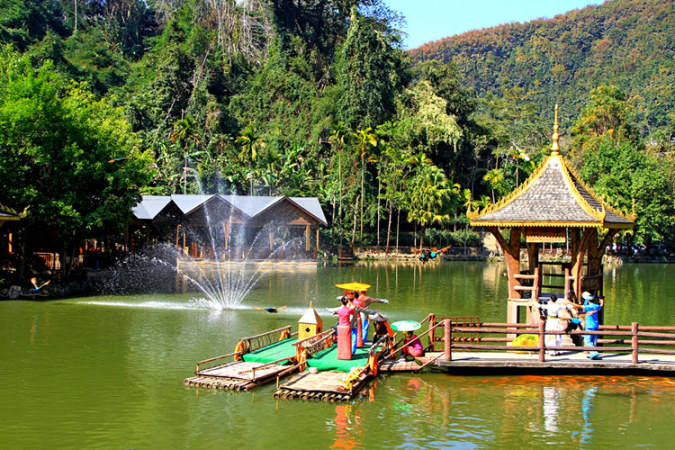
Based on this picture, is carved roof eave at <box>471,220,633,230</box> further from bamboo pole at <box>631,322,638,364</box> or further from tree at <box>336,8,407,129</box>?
tree at <box>336,8,407,129</box>

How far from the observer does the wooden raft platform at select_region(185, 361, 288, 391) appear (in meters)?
16.1

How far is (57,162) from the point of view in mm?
32062

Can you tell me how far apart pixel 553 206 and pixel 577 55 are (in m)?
166

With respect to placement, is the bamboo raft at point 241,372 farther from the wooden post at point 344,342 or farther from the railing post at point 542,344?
the railing post at point 542,344

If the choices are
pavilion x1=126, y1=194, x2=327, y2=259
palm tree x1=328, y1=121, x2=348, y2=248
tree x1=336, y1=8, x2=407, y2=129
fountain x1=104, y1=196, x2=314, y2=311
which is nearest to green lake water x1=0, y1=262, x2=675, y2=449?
fountain x1=104, y1=196, x2=314, y2=311

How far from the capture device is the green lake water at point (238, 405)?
13367 millimetres

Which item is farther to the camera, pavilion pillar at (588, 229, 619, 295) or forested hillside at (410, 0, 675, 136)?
forested hillside at (410, 0, 675, 136)

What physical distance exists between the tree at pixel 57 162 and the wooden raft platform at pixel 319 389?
19.9 m

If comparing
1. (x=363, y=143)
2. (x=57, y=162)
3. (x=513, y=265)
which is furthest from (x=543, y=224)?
(x=363, y=143)

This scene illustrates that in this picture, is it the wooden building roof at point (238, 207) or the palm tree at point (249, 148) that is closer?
the wooden building roof at point (238, 207)

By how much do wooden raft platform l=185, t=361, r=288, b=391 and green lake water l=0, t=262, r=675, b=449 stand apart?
0.20m

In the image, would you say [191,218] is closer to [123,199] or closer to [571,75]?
[123,199]

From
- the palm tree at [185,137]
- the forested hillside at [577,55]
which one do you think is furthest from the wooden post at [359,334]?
the forested hillside at [577,55]

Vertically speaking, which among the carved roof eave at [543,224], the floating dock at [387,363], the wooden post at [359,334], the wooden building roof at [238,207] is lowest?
the floating dock at [387,363]
